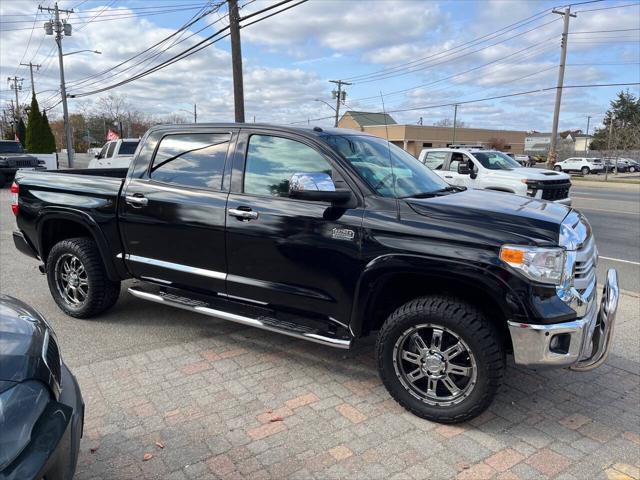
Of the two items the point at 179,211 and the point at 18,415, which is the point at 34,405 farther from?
the point at 179,211

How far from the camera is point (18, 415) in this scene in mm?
1803

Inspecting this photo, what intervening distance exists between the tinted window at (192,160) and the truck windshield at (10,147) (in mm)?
19810

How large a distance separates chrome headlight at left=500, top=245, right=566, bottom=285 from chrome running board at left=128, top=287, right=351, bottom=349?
1246mm

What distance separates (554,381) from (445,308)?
56.7 inches

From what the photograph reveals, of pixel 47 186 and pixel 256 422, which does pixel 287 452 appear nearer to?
pixel 256 422

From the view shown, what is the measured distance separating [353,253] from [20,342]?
1.97 meters

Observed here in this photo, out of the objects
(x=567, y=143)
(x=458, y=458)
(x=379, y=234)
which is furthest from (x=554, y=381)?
(x=567, y=143)

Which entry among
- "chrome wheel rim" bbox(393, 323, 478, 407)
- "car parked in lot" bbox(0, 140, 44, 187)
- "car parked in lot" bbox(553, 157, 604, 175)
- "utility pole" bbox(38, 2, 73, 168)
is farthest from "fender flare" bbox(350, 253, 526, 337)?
"car parked in lot" bbox(553, 157, 604, 175)

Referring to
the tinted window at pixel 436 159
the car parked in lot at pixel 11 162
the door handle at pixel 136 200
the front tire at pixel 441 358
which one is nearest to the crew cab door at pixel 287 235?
the front tire at pixel 441 358

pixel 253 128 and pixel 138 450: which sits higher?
pixel 253 128

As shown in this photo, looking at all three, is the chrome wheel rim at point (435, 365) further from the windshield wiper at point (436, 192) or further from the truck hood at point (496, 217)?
the windshield wiper at point (436, 192)

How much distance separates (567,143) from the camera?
76188 millimetres

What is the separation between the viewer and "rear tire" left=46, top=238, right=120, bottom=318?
477cm

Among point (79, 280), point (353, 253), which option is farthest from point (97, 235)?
point (353, 253)
